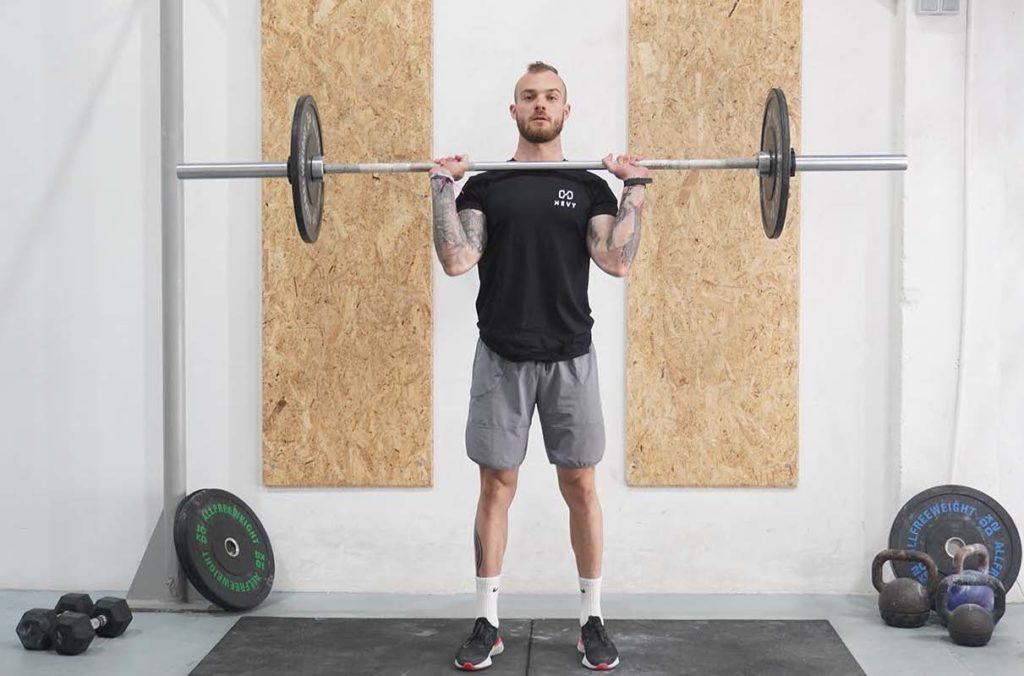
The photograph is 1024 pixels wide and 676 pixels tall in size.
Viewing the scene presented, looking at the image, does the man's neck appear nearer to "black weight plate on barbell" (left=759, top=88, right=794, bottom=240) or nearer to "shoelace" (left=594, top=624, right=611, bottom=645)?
"black weight plate on barbell" (left=759, top=88, right=794, bottom=240)

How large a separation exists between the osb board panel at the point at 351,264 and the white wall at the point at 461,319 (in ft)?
0.21

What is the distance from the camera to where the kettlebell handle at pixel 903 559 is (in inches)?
135

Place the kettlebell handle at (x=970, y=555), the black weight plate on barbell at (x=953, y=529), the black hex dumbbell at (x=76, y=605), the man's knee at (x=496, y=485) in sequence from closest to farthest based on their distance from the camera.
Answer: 1. the man's knee at (x=496, y=485)
2. the black hex dumbbell at (x=76, y=605)
3. the kettlebell handle at (x=970, y=555)
4. the black weight plate on barbell at (x=953, y=529)

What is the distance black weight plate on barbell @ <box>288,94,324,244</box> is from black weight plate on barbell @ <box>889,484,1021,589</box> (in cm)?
192

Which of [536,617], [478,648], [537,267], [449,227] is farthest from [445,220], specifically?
[536,617]

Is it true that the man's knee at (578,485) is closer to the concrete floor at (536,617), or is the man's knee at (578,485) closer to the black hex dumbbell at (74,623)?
the concrete floor at (536,617)

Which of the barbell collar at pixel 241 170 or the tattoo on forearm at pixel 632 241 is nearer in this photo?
the tattoo on forearm at pixel 632 241

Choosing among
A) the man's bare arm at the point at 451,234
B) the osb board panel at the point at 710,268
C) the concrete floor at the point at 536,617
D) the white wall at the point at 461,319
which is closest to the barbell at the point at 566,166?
the man's bare arm at the point at 451,234

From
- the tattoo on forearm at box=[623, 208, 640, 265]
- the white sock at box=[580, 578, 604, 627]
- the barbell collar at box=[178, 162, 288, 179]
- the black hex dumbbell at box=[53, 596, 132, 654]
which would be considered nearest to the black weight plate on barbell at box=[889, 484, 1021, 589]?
the white sock at box=[580, 578, 604, 627]

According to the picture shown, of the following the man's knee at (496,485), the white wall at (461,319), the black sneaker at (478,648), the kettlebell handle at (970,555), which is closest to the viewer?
the black sneaker at (478,648)

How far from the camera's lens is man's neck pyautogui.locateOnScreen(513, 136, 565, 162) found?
3.13m

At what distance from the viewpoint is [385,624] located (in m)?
3.43

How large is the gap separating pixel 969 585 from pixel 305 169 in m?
2.08

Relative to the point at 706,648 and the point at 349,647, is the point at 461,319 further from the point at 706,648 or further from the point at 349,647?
the point at 706,648
